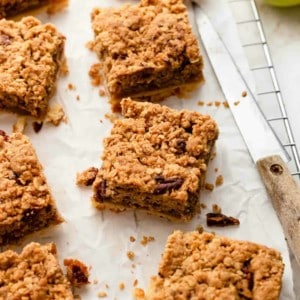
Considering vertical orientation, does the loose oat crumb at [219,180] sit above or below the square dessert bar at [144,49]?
below

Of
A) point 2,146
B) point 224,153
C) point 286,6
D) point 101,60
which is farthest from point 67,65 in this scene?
point 286,6

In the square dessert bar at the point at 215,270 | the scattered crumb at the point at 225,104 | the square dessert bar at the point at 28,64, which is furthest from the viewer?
the scattered crumb at the point at 225,104

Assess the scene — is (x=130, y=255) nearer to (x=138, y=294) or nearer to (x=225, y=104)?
(x=138, y=294)

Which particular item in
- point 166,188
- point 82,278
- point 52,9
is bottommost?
point 82,278

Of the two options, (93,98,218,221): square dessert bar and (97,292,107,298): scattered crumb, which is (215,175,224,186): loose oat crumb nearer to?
(93,98,218,221): square dessert bar

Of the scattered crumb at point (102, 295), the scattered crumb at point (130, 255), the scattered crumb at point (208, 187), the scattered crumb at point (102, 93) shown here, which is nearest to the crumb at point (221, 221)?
the scattered crumb at point (208, 187)

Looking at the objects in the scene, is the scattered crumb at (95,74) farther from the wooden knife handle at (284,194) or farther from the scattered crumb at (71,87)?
the wooden knife handle at (284,194)

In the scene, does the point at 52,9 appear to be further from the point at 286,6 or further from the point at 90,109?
the point at 286,6
